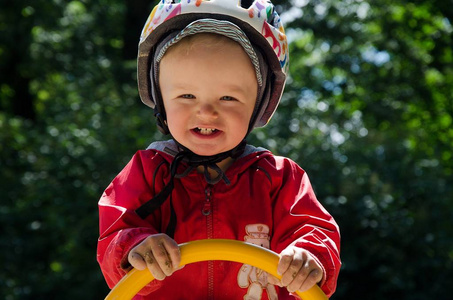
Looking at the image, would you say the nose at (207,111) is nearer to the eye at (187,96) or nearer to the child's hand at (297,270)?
the eye at (187,96)

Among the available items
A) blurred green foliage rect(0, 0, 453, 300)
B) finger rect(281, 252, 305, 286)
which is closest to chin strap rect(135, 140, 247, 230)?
finger rect(281, 252, 305, 286)

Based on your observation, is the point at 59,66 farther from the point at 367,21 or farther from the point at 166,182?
the point at 166,182

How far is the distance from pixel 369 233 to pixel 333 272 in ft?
13.8

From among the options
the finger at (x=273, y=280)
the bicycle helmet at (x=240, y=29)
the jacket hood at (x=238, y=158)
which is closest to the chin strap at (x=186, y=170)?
the jacket hood at (x=238, y=158)

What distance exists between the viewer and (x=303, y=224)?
8.70ft

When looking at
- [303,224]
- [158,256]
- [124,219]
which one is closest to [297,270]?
[303,224]

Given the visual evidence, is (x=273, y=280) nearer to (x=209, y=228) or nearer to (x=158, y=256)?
(x=209, y=228)

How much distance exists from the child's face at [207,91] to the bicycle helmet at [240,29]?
0.06m

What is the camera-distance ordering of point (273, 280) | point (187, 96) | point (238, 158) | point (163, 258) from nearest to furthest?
1. point (163, 258)
2. point (273, 280)
3. point (187, 96)
4. point (238, 158)

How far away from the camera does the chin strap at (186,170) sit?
8.59ft

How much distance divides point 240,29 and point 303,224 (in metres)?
0.76

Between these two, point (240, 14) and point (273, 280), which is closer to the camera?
point (273, 280)

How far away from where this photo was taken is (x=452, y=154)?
10.8m

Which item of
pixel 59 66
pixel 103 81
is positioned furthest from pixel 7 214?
pixel 59 66
